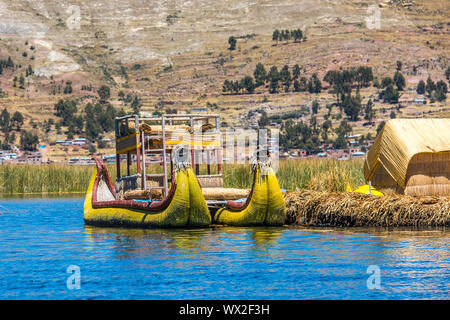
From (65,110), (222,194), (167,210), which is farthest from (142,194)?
(65,110)

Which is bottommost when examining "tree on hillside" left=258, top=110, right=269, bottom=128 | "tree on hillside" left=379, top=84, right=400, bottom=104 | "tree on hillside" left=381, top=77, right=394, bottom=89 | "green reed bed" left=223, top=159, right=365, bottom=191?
"green reed bed" left=223, top=159, right=365, bottom=191

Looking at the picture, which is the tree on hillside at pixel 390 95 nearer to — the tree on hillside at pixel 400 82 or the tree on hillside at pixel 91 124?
the tree on hillside at pixel 400 82

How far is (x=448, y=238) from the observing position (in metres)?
22.4

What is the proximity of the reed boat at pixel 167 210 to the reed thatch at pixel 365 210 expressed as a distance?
11.7 feet

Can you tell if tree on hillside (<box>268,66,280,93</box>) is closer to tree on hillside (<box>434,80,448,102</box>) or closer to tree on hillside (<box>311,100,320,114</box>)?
tree on hillside (<box>311,100,320,114</box>)

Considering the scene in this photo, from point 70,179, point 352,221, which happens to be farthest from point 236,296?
point 70,179

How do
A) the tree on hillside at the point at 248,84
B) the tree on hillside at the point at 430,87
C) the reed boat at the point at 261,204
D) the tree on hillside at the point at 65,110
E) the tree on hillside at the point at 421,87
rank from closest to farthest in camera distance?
the reed boat at the point at 261,204, the tree on hillside at the point at 65,110, the tree on hillside at the point at 430,87, the tree on hillside at the point at 421,87, the tree on hillside at the point at 248,84

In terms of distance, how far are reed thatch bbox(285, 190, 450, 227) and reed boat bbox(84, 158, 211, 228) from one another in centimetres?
357

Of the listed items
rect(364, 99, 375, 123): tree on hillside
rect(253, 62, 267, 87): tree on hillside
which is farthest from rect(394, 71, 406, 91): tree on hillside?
rect(253, 62, 267, 87): tree on hillside

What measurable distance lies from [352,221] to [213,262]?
8.62 metres

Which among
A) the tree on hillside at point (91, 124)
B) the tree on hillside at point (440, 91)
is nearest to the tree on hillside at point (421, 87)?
the tree on hillside at point (440, 91)

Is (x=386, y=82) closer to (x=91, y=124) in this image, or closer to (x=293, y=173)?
(x=91, y=124)

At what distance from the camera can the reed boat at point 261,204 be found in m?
25.3

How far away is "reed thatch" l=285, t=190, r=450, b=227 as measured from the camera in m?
25.4
